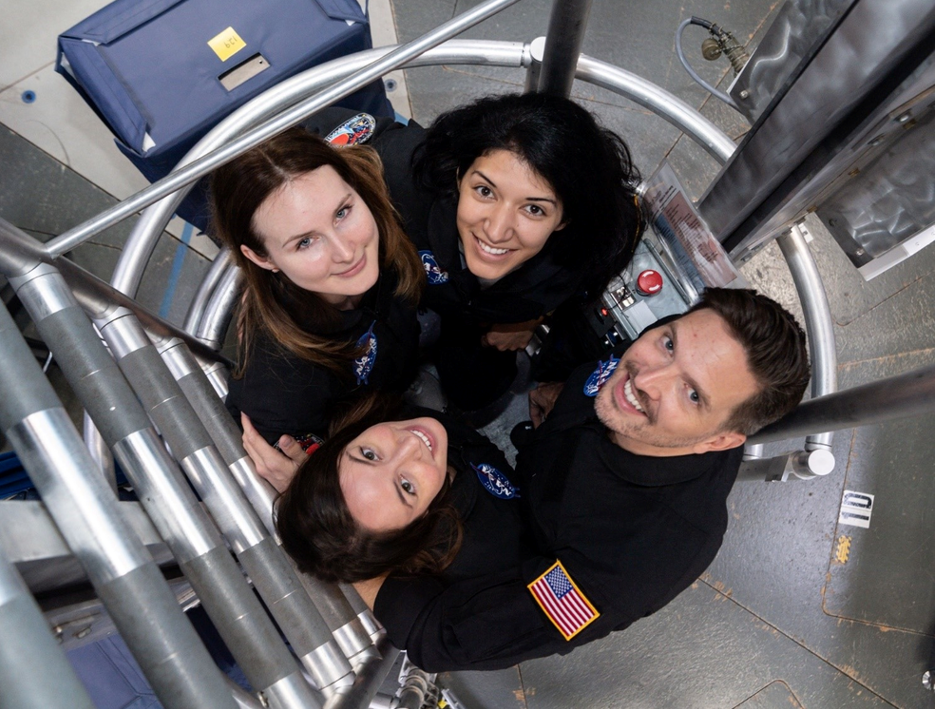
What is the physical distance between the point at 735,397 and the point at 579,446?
0.45 metres

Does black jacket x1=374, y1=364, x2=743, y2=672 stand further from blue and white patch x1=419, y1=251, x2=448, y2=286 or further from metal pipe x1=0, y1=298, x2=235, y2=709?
metal pipe x1=0, y1=298, x2=235, y2=709

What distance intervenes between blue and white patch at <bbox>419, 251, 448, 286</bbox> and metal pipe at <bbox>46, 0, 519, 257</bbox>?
0.96 metres

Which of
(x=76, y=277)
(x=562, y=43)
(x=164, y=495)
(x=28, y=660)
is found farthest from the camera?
(x=562, y=43)

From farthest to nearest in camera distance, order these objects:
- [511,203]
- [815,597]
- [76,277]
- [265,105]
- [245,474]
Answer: [815,597]
[265,105]
[511,203]
[245,474]
[76,277]

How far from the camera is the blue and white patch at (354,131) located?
6.32 feet

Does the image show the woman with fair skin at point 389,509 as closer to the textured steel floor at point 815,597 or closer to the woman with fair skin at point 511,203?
the woman with fair skin at point 511,203

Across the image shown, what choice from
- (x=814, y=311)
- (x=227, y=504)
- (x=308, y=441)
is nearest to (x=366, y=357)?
(x=308, y=441)

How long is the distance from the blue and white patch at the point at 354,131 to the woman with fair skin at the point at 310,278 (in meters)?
0.18

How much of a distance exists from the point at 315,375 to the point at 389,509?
0.42m

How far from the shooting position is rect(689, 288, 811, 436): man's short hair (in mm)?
1550

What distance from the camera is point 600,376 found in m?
1.91

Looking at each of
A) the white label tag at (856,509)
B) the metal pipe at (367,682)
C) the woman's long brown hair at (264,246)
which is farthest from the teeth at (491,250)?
the white label tag at (856,509)

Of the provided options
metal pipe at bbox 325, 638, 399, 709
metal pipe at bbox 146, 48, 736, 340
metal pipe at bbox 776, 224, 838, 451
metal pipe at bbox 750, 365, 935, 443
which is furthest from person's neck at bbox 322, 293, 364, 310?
metal pipe at bbox 776, 224, 838, 451

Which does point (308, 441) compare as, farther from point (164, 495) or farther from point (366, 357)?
point (164, 495)
